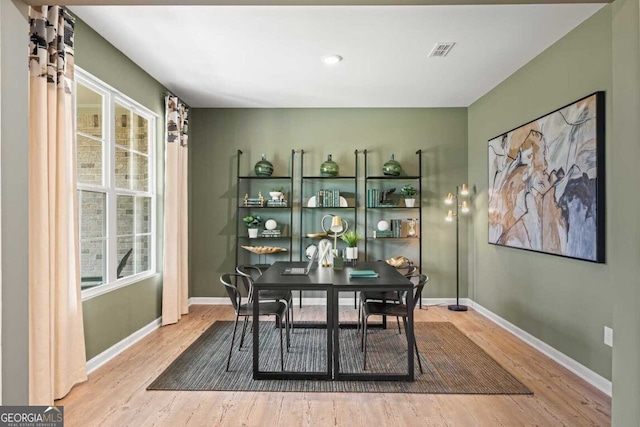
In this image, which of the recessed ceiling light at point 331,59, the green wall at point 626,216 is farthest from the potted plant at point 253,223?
the green wall at point 626,216

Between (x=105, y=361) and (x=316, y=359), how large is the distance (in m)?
A: 1.79

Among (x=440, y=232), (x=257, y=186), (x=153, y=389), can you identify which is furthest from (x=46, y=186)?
(x=440, y=232)

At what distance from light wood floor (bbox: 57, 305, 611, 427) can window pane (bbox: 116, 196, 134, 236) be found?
50.4 inches

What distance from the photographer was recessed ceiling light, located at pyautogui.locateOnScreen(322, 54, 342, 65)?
12.4 ft

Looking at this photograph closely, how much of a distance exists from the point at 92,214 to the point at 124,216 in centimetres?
54

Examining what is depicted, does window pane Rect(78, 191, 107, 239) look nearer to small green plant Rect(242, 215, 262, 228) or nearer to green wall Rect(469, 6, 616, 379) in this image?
small green plant Rect(242, 215, 262, 228)

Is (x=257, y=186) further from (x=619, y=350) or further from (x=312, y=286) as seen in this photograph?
(x=619, y=350)

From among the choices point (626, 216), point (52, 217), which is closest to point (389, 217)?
point (626, 216)

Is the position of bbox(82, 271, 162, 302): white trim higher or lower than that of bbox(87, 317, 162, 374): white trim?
higher

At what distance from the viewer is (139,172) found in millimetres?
4301

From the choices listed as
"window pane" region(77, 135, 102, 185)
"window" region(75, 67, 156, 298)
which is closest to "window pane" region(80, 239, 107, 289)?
"window" region(75, 67, 156, 298)

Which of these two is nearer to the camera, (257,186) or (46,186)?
(46,186)

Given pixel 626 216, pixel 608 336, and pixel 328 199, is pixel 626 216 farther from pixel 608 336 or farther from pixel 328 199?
pixel 328 199

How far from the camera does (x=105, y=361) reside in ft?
11.3
